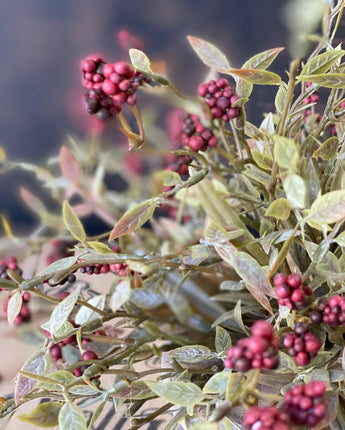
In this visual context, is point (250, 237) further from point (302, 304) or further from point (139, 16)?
point (139, 16)

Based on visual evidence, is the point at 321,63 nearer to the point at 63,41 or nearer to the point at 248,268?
the point at 248,268

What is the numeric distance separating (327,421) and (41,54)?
0.52 metres

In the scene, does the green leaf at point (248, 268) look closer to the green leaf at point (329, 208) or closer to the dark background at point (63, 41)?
the green leaf at point (329, 208)

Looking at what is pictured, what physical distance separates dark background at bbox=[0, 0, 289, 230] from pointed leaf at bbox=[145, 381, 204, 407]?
0.38 m

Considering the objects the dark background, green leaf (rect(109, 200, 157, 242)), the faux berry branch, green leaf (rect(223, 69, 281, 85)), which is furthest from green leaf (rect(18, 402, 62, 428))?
the dark background

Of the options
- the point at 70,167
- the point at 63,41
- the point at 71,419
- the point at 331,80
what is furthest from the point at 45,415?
the point at 63,41

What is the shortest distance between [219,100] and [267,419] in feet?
0.53

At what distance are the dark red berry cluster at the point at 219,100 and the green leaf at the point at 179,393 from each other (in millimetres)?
139

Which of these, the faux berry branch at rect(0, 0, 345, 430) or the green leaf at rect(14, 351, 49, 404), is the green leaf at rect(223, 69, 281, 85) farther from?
the green leaf at rect(14, 351, 49, 404)

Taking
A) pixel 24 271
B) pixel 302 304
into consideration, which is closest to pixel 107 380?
pixel 24 271

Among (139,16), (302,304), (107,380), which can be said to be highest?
(139,16)

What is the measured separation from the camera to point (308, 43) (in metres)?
0.22

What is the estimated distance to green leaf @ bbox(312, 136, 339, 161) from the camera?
0.28 m

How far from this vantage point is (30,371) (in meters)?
0.26
